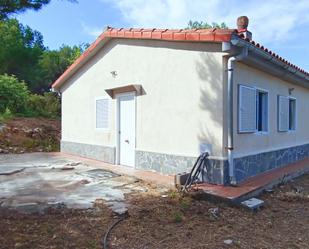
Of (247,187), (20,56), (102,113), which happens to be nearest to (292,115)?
(247,187)

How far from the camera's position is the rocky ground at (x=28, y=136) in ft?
58.6

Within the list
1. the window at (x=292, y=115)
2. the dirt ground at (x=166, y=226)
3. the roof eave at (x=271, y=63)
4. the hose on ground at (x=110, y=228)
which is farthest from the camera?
the window at (x=292, y=115)

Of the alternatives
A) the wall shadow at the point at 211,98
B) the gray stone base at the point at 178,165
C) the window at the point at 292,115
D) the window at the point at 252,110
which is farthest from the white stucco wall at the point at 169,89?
the window at the point at 292,115

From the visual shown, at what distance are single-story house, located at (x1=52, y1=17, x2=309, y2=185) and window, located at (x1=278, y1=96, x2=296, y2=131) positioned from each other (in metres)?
0.04

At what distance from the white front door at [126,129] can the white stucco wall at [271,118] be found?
12.8 ft

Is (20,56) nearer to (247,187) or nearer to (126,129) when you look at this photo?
(126,129)

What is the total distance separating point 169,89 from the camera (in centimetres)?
1008

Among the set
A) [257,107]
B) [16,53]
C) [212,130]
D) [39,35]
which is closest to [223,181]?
[212,130]

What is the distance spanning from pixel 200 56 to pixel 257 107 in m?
2.94

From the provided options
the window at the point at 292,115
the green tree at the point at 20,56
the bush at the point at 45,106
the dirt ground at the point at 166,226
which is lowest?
the dirt ground at the point at 166,226

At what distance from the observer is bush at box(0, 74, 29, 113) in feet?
76.8

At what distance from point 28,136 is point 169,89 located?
12066 millimetres

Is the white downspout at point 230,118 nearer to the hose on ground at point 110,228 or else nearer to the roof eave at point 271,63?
the roof eave at point 271,63

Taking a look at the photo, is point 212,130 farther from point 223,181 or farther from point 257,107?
point 257,107
